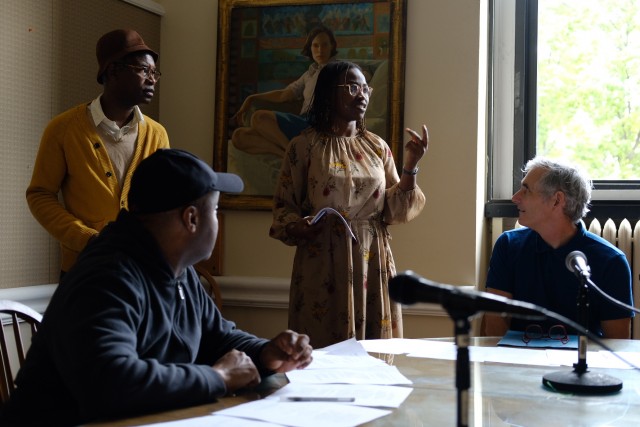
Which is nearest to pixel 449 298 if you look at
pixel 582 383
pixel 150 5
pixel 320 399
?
pixel 320 399

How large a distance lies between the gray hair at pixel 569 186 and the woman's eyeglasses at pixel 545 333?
0.47 m

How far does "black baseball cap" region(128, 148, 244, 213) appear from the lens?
5.08ft

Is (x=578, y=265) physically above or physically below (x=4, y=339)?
above

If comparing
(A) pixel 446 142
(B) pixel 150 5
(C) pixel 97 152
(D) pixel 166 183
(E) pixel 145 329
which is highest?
(B) pixel 150 5

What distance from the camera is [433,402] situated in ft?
4.74

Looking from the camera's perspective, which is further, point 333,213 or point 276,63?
point 276,63

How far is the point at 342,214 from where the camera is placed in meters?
2.79

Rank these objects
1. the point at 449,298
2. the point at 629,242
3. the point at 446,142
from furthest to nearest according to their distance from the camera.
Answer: the point at 446,142 → the point at 629,242 → the point at 449,298

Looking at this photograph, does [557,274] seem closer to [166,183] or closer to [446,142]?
[446,142]

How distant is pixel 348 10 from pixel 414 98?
51 cm

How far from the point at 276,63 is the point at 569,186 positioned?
1.69 meters

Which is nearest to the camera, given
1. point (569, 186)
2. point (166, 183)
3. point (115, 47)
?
point (166, 183)

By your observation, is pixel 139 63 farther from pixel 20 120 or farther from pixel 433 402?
pixel 433 402

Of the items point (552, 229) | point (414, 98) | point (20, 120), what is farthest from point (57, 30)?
point (552, 229)
